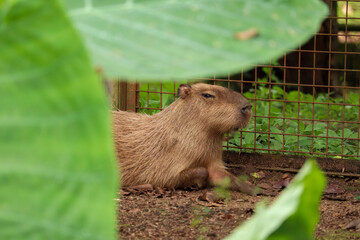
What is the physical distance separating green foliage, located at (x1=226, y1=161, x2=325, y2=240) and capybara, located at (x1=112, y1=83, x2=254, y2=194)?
4573mm

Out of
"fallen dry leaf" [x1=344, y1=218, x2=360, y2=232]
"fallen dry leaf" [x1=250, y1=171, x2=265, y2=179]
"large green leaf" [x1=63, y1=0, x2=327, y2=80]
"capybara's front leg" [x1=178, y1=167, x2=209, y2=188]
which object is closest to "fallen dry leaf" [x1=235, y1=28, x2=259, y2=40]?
"large green leaf" [x1=63, y1=0, x2=327, y2=80]

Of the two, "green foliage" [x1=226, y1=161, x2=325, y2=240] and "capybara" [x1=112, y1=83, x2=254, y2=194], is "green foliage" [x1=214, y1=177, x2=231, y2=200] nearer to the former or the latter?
"capybara" [x1=112, y1=83, x2=254, y2=194]

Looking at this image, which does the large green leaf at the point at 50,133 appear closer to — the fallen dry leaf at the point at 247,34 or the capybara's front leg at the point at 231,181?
the fallen dry leaf at the point at 247,34

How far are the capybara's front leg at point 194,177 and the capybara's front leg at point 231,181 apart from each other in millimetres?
57

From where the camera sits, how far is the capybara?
496 cm

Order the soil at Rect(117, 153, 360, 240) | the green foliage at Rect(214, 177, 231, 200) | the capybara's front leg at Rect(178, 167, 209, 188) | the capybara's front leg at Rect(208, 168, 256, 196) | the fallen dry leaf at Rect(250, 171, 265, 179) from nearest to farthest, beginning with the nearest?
1. the soil at Rect(117, 153, 360, 240)
2. the green foliage at Rect(214, 177, 231, 200)
3. the capybara's front leg at Rect(208, 168, 256, 196)
4. the capybara's front leg at Rect(178, 167, 209, 188)
5. the fallen dry leaf at Rect(250, 171, 265, 179)

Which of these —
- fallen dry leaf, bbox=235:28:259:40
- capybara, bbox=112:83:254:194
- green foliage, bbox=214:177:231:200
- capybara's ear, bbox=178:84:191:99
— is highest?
fallen dry leaf, bbox=235:28:259:40

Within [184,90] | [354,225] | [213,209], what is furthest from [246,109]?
[354,225]

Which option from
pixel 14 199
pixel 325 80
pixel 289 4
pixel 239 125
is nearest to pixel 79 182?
pixel 14 199

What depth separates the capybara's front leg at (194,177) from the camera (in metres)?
4.91

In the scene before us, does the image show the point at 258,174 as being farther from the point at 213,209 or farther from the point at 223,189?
the point at 213,209

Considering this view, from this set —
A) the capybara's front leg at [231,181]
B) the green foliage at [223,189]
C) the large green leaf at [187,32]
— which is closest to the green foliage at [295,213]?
the large green leaf at [187,32]

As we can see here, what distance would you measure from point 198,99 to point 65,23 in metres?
4.70

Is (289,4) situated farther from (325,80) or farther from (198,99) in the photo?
(325,80)
